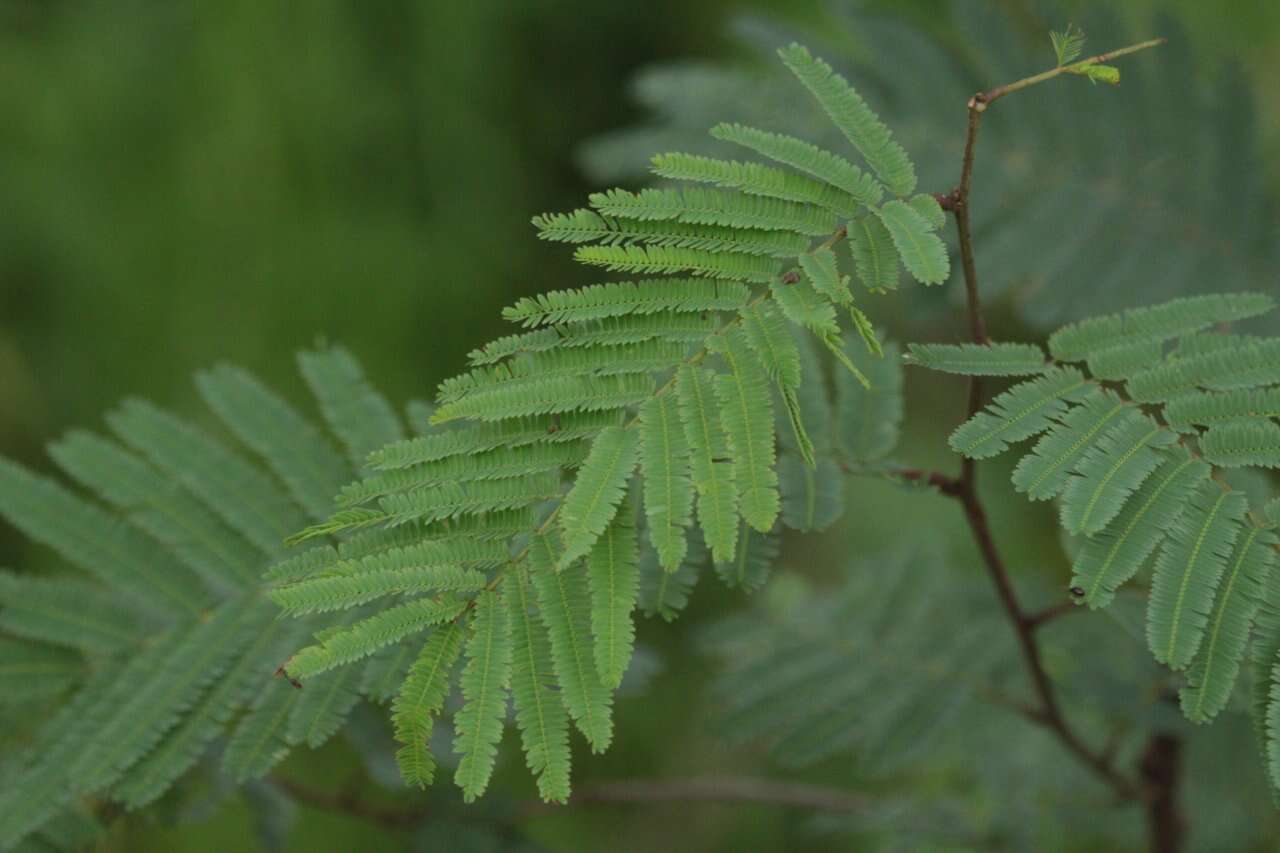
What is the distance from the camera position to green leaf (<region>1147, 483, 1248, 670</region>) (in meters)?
0.79

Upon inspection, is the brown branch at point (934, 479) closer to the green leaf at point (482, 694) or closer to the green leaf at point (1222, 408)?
the green leaf at point (1222, 408)

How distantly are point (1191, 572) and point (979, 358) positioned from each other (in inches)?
8.1

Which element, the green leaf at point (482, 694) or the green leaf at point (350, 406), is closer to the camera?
the green leaf at point (482, 694)

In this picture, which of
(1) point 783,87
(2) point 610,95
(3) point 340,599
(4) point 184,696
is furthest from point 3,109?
(3) point 340,599

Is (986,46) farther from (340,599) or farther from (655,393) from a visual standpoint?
(340,599)

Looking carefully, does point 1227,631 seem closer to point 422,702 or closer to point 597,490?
point 597,490

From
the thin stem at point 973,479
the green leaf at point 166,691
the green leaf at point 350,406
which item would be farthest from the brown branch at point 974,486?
the green leaf at point 166,691

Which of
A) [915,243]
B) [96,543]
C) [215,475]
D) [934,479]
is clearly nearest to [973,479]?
[934,479]

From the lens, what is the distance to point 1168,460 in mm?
848

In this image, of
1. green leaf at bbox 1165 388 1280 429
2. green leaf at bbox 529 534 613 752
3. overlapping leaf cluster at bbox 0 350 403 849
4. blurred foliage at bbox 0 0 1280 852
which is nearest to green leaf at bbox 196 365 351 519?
overlapping leaf cluster at bbox 0 350 403 849

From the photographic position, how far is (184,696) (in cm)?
103

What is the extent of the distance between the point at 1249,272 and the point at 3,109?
89.5 inches

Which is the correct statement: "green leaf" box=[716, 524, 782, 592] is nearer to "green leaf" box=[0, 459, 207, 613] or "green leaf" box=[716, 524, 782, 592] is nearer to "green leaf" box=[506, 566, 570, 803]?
"green leaf" box=[506, 566, 570, 803]

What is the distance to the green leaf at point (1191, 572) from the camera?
785mm
